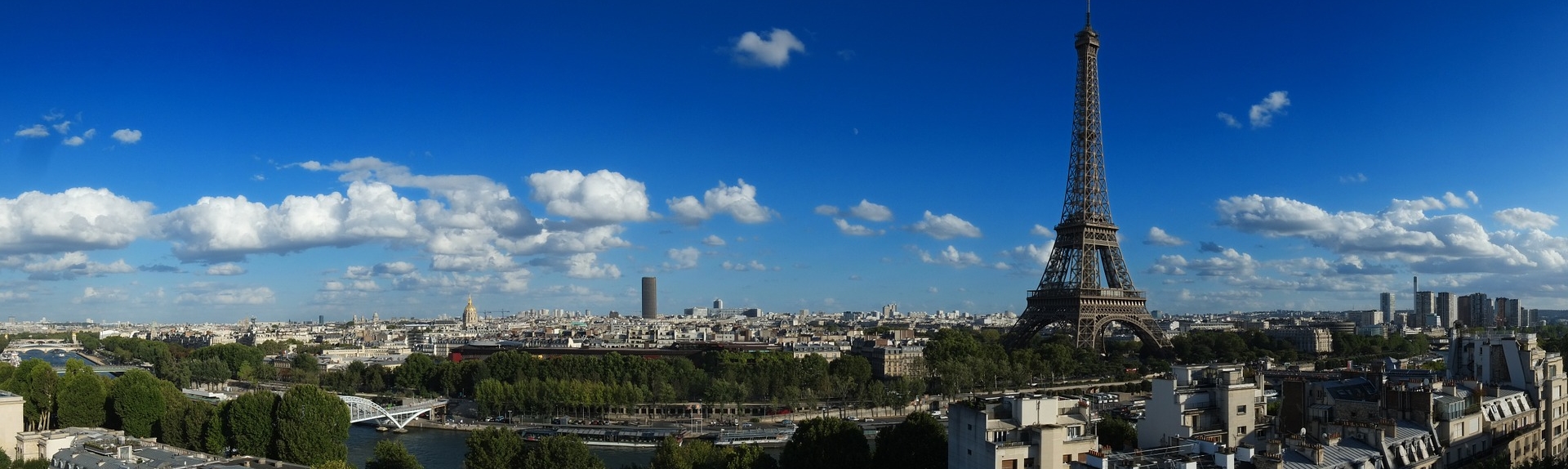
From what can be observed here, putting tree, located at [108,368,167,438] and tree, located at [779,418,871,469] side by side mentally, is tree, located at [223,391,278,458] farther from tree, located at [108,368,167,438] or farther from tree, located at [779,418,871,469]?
tree, located at [779,418,871,469]

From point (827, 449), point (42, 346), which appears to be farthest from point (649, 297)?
point (827, 449)

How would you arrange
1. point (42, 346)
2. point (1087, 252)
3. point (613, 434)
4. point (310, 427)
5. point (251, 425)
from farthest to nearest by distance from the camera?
1. point (42, 346)
2. point (1087, 252)
3. point (613, 434)
4. point (251, 425)
5. point (310, 427)

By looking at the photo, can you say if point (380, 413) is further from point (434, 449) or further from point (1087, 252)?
point (1087, 252)

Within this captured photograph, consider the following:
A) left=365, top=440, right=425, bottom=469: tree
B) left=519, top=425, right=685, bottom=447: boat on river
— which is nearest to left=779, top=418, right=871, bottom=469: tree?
left=365, top=440, right=425, bottom=469: tree

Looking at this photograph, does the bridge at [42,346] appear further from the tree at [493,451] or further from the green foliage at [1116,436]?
the green foliage at [1116,436]

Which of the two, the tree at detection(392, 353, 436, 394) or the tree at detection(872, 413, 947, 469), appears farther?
the tree at detection(392, 353, 436, 394)

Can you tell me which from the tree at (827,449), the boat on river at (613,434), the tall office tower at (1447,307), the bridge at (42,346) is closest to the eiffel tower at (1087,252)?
the boat on river at (613,434)
